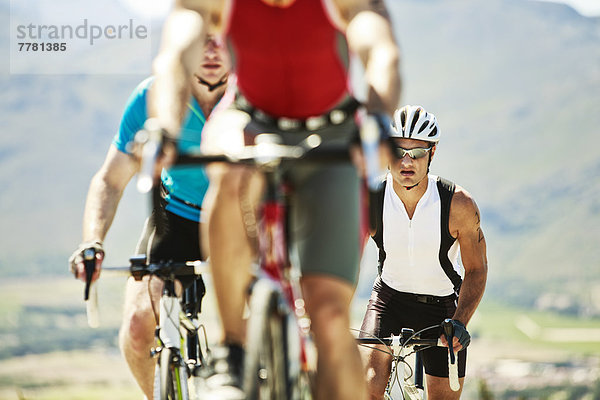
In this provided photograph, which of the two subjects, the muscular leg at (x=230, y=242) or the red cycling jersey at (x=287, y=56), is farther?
the red cycling jersey at (x=287, y=56)

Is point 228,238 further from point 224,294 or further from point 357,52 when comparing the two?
point 357,52

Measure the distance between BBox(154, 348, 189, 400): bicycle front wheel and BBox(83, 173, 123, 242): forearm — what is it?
2.96 feet

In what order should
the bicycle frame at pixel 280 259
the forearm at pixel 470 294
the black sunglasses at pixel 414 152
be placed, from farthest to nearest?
the black sunglasses at pixel 414 152, the forearm at pixel 470 294, the bicycle frame at pixel 280 259

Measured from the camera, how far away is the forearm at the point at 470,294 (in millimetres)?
7062

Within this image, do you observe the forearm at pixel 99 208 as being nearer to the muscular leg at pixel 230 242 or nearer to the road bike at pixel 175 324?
the road bike at pixel 175 324

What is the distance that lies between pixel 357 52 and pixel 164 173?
2.76 metres

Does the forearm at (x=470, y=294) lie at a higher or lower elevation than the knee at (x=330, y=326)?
higher

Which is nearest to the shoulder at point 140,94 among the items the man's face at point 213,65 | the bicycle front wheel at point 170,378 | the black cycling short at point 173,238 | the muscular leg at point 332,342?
the man's face at point 213,65

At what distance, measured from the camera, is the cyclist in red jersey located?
3.78 meters

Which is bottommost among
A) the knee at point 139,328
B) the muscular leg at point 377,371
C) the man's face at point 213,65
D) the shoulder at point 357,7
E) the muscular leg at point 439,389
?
the muscular leg at point 439,389

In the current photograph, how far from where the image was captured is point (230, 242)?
12.4 ft

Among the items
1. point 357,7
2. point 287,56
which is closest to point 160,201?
point 287,56

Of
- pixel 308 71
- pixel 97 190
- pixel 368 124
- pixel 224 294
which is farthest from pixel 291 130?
pixel 97 190

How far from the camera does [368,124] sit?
3604 mm
